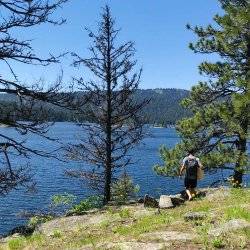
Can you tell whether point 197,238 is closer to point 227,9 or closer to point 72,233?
point 72,233

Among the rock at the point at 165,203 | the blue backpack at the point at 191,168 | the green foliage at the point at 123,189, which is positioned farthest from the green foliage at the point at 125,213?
the green foliage at the point at 123,189

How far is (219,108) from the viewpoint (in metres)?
26.5

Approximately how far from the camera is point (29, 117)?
1348cm

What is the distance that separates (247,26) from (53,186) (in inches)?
1550

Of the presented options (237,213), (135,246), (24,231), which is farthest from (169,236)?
(24,231)

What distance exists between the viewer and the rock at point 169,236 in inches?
393

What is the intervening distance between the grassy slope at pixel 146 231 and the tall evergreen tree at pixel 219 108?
10.7 metres

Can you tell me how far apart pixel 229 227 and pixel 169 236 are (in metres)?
1.25

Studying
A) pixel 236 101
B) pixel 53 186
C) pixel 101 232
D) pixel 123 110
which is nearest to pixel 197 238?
pixel 101 232

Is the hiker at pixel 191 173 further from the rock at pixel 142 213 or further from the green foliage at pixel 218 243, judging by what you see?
the green foliage at pixel 218 243

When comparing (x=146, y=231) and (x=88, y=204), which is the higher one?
(x=146, y=231)

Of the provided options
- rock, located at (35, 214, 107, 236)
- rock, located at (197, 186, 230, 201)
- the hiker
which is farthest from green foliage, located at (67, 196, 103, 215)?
rock, located at (197, 186, 230, 201)

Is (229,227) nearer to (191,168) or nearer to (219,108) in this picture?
(191,168)

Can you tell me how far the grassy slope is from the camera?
373 inches
